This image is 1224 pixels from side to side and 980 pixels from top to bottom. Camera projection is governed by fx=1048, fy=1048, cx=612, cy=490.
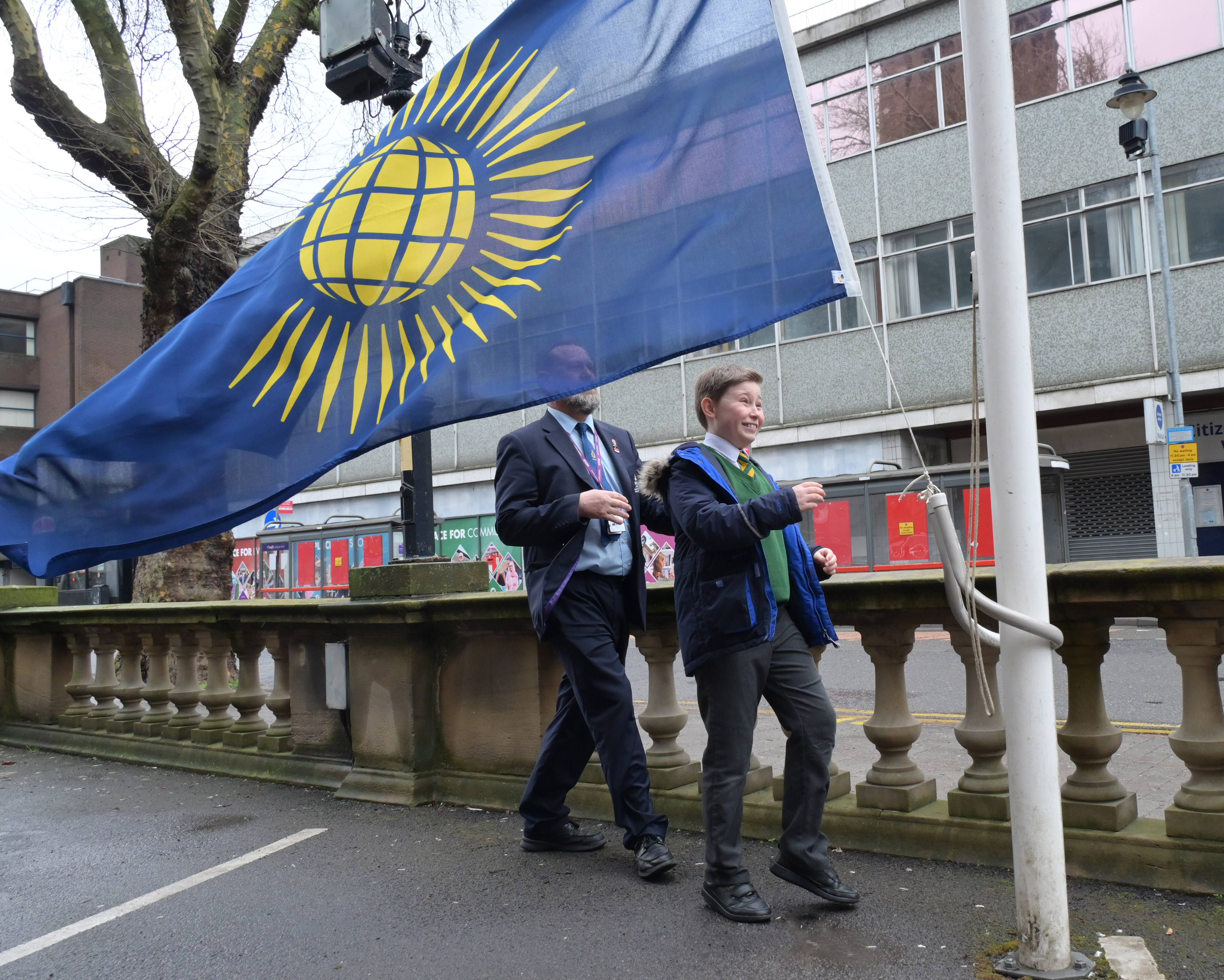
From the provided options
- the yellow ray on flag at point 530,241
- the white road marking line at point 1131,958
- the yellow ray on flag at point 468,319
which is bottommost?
the white road marking line at point 1131,958

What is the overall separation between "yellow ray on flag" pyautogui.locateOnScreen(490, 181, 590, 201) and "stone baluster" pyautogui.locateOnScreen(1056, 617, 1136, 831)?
2.30 m

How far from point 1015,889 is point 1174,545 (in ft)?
63.2

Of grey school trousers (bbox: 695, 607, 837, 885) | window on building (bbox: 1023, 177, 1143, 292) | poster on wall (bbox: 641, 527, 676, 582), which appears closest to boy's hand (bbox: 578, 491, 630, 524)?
grey school trousers (bbox: 695, 607, 837, 885)

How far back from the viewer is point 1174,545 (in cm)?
1959

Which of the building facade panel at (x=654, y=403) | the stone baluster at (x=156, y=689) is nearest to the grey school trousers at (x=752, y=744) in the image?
the stone baluster at (x=156, y=689)

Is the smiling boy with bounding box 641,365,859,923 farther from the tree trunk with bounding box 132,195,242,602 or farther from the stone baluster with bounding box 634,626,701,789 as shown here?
the tree trunk with bounding box 132,195,242,602

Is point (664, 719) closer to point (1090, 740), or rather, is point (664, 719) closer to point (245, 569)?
point (1090, 740)

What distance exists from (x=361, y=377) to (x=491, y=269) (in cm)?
71

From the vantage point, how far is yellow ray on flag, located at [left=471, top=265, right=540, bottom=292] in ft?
12.5

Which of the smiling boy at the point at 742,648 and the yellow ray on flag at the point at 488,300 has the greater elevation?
the yellow ray on flag at the point at 488,300

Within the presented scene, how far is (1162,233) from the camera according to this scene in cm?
1756

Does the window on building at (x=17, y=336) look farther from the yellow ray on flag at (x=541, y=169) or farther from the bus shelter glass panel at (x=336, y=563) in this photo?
the yellow ray on flag at (x=541, y=169)

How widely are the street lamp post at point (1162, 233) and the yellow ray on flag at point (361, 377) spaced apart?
14.7 meters

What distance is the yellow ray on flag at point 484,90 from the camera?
405 centimetres
